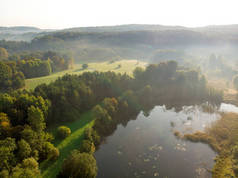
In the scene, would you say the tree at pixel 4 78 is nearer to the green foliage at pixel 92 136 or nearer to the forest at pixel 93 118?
the forest at pixel 93 118

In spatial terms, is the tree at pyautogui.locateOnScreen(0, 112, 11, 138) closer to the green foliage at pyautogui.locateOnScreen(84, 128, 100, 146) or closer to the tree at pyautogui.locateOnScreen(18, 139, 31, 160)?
the tree at pyautogui.locateOnScreen(18, 139, 31, 160)

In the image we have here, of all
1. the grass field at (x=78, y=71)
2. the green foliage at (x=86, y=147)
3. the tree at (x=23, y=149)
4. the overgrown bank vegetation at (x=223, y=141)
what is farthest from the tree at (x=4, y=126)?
the overgrown bank vegetation at (x=223, y=141)

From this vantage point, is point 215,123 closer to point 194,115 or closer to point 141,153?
point 194,115

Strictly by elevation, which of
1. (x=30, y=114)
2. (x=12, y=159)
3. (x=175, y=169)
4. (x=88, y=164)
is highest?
(x=30, y=114)

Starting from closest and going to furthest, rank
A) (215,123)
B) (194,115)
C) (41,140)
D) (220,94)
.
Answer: (41,140) → (215,123) → (194,115) → (220,94)

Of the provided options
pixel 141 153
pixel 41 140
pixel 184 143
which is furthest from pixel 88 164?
pixel 184 143

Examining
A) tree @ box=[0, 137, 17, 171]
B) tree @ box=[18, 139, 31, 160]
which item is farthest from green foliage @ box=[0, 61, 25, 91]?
tree @ box=[18, 139, 31, 160]

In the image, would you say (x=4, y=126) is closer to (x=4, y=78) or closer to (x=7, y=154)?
(x=7, y=154)
